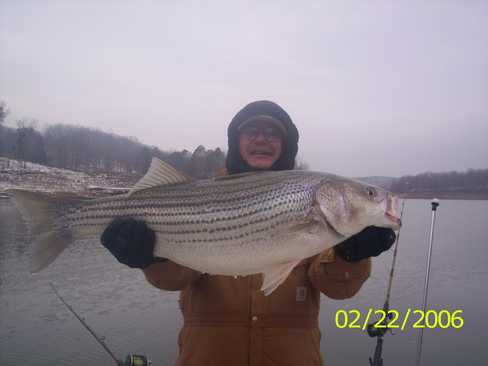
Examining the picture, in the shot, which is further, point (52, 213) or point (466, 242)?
point (466, 242)

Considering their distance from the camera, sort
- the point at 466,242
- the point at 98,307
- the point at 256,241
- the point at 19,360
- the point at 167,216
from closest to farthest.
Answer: the point at 256,241 < the point at 167,216 < the point at 19,360 < the point at 98,307 < the point at 466,242

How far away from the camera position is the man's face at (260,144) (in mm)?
4621

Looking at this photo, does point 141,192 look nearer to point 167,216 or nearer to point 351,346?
point 167,216

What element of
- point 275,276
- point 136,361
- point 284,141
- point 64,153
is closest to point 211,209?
point 275,276

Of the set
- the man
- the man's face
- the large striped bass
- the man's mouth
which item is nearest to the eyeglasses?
the man's face

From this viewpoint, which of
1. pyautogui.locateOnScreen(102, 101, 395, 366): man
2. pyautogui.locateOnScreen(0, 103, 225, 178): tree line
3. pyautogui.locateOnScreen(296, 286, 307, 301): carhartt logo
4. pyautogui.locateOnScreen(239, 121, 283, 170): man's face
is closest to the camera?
pyautogui.locateOnScreen(102, 101, 395, 366): man

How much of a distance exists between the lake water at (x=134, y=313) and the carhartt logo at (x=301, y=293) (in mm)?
6377

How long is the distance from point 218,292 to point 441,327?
438 inches

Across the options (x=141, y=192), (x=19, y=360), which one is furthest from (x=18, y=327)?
(x=141, y=192)

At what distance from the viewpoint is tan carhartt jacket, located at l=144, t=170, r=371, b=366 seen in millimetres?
3500

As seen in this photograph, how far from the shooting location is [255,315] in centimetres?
354

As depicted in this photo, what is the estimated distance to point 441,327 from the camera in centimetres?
1148

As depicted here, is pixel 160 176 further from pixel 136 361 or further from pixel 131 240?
pixel 136 361

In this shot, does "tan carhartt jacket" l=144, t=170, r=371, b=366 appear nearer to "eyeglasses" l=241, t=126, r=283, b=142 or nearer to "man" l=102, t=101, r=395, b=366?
"man" l=102, t=101, r=395, b=366
